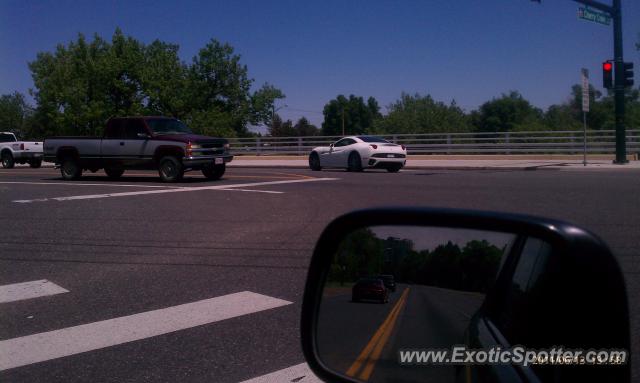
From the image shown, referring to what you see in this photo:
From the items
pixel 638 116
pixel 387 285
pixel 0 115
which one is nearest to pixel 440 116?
pixel 638 116

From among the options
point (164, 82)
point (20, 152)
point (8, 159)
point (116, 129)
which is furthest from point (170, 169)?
point (164, 82)

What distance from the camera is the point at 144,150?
62.3ft

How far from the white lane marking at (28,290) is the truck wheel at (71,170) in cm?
1430

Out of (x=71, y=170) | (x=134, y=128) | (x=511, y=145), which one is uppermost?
(x=134, y=128)

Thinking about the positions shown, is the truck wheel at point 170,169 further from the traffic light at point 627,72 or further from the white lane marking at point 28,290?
the traffic light at point 627,72

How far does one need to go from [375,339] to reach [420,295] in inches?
10.4

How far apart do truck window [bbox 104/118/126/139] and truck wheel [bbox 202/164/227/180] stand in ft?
9.08

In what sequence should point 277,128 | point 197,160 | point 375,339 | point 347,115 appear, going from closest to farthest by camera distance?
1. point 375,339
2. point 197,160
3. point 277,128
4. point 347,115

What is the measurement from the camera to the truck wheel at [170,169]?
18.5 meters

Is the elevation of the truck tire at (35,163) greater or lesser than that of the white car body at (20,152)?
lesser

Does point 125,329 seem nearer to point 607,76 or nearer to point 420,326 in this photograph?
point 420,326

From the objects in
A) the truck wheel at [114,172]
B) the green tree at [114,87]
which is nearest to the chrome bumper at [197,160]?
the truck wheel at [114,172]

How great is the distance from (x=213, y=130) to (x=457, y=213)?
164 feet

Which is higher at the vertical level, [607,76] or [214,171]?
[607,76]
